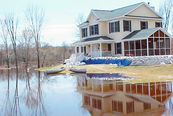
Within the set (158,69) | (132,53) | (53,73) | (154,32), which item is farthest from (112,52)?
(158,69)

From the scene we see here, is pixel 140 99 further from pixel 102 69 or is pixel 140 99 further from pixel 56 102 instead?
pixel 102 69

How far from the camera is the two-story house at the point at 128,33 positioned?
30323mm

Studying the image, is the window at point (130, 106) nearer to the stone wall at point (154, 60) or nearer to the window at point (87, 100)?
the window at point (87, 100)

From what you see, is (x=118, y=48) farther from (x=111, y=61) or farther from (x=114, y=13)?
(x=114, y=13)

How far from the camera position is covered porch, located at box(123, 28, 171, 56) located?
29.6 metres

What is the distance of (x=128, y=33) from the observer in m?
33.1

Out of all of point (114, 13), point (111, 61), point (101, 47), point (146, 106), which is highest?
point (114, 13)

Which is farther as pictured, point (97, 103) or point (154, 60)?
point (154, 60)

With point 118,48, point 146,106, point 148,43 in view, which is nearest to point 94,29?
point 118,48

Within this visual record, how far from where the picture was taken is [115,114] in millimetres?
8945

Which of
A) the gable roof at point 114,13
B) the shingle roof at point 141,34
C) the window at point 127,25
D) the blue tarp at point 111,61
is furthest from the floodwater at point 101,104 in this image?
the gable roof at point 114,13

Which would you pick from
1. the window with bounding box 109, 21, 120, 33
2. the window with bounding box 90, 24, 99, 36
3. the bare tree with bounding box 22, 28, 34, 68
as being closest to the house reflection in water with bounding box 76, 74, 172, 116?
the window with bounding box 109, 21, 120, 33

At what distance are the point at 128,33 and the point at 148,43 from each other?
143 inches

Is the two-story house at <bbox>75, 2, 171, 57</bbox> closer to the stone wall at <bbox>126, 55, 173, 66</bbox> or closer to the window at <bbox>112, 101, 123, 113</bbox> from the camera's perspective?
the stone wall at <bbox>126, 55, 173, 66</bbox>
